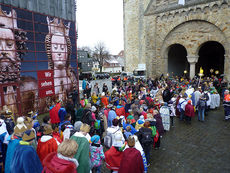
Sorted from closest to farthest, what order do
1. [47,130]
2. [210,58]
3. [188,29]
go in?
[47,130] < [188,29] < [210,58]

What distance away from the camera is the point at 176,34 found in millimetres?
19656

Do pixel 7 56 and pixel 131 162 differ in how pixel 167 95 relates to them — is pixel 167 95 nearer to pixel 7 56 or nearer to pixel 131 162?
pixel 131 162

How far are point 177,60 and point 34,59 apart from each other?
20624mm

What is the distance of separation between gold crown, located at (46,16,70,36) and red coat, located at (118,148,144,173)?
10317 mm

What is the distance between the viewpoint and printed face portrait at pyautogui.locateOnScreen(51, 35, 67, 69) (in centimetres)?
1160

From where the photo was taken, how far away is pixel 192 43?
18.6 metres

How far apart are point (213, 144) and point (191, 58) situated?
46.3 ft

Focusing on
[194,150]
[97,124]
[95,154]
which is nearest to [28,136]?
[95,154]

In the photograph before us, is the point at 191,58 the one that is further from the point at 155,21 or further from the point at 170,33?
the point at 155,21

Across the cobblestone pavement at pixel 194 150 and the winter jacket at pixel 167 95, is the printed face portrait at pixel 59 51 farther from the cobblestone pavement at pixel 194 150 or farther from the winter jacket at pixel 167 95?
the cobblestone pavement at pixel 194 150

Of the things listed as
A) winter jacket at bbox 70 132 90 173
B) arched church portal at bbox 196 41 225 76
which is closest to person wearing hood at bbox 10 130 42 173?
winter jacket at bbox 70 132 90 173

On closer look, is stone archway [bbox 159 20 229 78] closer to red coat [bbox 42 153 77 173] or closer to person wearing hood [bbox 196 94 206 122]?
person wearing hood [bbox 196 94 206 122]

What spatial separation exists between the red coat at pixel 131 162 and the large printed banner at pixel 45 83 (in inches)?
344

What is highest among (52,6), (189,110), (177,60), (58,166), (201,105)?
(52,6)
